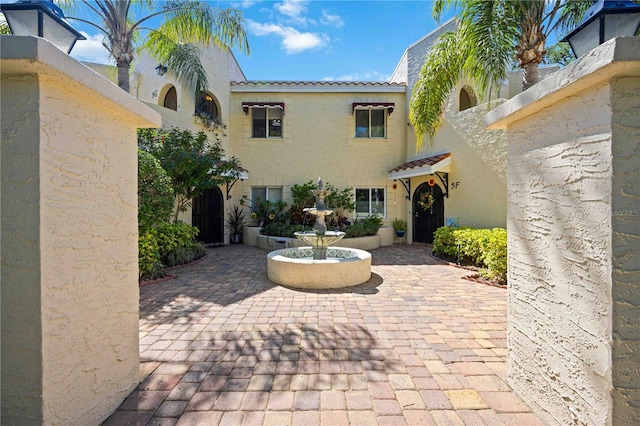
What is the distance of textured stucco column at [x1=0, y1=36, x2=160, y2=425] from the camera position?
171cm

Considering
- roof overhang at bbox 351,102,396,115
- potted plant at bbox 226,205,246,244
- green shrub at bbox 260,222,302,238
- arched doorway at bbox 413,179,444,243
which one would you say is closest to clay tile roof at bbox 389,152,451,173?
arched doorway at bbox 413,179,444,243

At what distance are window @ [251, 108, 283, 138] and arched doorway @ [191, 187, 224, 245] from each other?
3.56 meters

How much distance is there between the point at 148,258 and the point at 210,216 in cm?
621

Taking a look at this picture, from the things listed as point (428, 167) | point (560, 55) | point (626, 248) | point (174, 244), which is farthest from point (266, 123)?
point (560, 55)

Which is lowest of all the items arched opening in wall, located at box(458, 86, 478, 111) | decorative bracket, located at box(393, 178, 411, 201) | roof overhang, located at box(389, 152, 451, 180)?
decorative bracket, located at box(393, 178, 411, 201)

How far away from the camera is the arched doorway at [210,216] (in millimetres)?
12125

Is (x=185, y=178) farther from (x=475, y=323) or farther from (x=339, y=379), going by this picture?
(x=475, y=323)

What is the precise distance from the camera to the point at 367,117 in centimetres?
1369

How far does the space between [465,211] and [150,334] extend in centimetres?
1035

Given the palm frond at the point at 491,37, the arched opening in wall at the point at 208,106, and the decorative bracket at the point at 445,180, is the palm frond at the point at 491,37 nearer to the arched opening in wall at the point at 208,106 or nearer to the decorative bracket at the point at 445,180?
the decorative bracket at the point at 445,180

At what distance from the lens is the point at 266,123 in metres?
13.7

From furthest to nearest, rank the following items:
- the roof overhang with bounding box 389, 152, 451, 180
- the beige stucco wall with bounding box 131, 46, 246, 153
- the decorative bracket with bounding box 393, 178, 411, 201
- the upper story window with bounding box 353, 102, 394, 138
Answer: the upper story window with bounding box 353, 102, 394, 138 < the decorative bracket with bounding box 393, 178, 411, 201 < the beige stucco wall with bounding box 131, 46, 246, 153 < the roof overhang with bounding box 389, 152, 451, 180

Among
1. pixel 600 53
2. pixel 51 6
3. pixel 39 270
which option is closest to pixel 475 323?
pixel 600 53

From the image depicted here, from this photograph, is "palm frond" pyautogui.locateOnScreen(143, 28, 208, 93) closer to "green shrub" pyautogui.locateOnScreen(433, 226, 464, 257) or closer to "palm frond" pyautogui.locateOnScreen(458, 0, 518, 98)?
"palm frond" pyautogui.locateOnScreen(458, 0, 518, 98)
